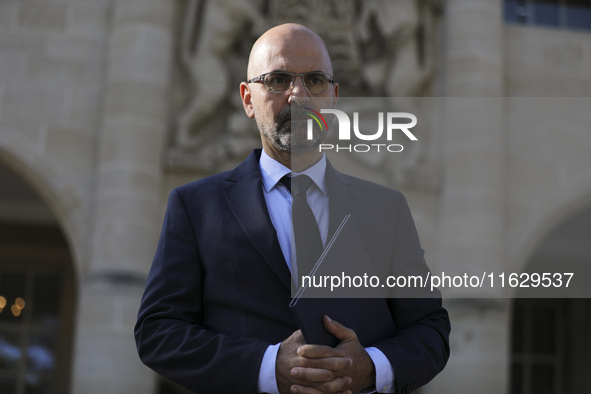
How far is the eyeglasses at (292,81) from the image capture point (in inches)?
54.5

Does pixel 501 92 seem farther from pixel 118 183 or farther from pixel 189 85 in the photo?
pixel 118 183

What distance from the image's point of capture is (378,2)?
6.09 metres

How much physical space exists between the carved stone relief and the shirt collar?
13.8ft

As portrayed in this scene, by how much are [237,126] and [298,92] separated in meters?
4.43

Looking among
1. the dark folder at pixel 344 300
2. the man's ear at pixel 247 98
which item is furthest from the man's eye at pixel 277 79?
the dark folder at pixel 344 300

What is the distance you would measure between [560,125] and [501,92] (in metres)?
0.59

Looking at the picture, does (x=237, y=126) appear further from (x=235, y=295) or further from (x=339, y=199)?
(x=235, y=295)

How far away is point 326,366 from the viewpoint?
1.14 metres

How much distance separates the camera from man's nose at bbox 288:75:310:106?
137 cm

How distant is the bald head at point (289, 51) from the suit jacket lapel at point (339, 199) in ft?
0.74

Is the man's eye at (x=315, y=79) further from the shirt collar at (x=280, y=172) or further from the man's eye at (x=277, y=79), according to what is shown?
the shirt collar at (x=280, y=172)

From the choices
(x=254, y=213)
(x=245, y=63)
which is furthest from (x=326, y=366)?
(x=245, y=63)

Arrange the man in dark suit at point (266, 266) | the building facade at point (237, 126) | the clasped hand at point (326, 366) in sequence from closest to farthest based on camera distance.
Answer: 1. the clasped hand at point (326, 366)
2. the man in dark suit at point (266, 266)
3. the building facade at point (237, 126)

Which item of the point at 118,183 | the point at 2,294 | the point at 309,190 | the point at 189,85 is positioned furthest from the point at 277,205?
the point at 2,294
